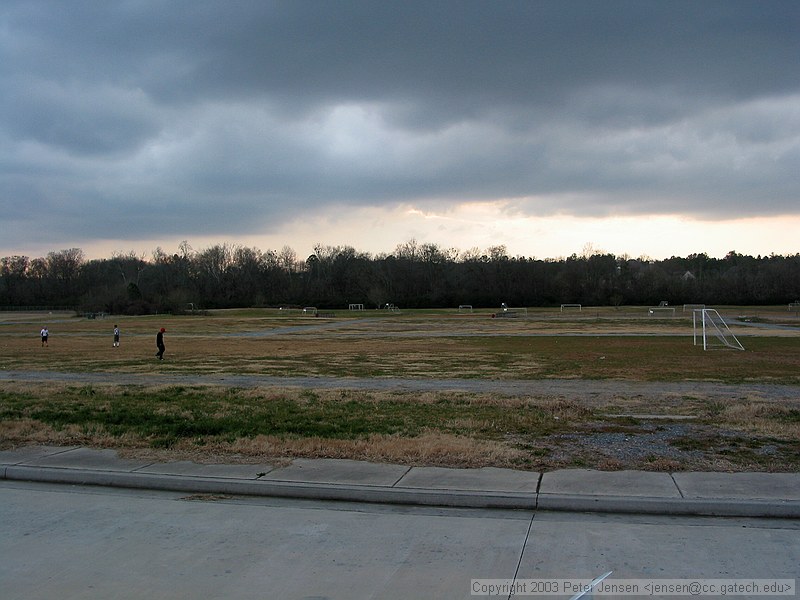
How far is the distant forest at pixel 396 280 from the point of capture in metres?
140

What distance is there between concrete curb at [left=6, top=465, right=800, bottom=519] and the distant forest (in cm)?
12029

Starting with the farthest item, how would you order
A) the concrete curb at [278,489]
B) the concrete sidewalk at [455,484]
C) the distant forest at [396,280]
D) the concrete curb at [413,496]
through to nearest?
the distant forest at [396,280], the concrete curb at [278,489], the concrete sidewalk at [455,484], the concrete curb at [413,496]

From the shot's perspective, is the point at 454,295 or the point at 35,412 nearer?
the point at 35,412

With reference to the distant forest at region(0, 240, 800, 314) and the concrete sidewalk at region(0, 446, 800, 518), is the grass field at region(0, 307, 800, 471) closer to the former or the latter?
the concrete sidewalk at region(0, 446, 800, 518)

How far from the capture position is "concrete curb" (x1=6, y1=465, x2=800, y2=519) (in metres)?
6.71

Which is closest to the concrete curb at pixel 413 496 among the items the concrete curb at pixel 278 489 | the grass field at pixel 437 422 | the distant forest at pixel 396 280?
the concrete curb at pixel 278 489

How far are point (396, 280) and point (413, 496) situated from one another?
15037cm

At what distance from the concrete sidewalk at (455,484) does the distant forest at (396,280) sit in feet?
395

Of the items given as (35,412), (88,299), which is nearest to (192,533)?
(35,412)

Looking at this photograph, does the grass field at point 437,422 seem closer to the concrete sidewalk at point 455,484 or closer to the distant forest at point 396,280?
the concrete sidewalk at point 455,484

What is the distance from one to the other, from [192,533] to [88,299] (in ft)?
364

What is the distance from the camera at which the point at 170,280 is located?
5999 inches

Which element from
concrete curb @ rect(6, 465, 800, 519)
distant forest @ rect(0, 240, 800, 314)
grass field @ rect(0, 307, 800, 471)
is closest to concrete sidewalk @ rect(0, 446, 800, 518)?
concrete curb @ rect(6, 465, 800, 519)

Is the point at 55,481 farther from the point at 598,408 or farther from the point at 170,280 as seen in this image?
the point at 170,280
